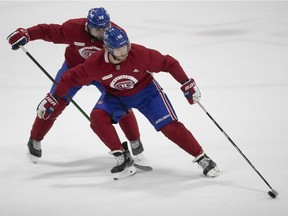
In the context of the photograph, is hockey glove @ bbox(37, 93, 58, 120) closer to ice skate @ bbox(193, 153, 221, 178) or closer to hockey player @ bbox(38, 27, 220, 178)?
hockey player @ bbox(38, 27, 220, 178)

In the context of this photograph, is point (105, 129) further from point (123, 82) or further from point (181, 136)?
point (181, 136)

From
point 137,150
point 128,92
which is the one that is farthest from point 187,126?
point 128,92

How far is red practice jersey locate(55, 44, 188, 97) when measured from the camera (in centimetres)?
400

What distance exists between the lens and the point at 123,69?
4008mm

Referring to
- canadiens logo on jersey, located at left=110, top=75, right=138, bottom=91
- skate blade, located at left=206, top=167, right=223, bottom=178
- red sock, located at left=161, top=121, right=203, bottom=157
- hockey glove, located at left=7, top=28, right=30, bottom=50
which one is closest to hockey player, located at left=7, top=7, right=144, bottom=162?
hockey glove, located at left=7, top=28, right=30, bottom=50

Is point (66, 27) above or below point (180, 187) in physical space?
above

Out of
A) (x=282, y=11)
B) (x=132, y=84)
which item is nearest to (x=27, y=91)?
(x=132, y=84)

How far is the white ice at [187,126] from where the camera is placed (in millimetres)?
3695

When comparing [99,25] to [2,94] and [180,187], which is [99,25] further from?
[2,94]

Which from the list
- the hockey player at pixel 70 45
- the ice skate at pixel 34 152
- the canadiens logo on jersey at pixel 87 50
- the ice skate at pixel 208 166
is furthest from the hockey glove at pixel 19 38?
the ice skate at pixel 208 166

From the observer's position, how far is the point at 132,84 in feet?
13.5

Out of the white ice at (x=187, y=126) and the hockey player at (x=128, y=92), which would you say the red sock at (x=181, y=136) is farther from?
the white ice at (x=187, y=126)

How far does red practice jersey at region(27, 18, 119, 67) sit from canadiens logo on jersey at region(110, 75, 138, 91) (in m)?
0.42

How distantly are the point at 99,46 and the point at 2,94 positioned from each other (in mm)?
1701
